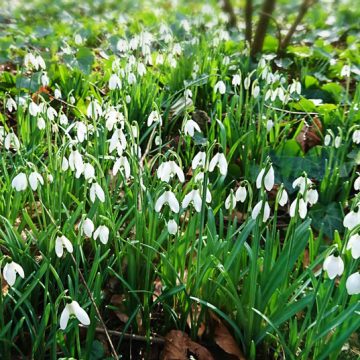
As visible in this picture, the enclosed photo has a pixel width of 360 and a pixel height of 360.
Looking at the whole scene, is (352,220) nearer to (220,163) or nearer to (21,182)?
(220,163)

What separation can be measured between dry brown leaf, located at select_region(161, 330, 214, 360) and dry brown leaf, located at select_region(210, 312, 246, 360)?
0.19ft

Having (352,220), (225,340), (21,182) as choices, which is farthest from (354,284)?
(21,182)

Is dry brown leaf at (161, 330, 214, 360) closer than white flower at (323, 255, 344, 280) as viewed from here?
No

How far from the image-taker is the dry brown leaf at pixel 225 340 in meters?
1.67

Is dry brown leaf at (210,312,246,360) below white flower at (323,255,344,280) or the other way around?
below

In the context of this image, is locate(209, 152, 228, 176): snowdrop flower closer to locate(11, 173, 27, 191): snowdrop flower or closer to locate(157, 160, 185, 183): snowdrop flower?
locate(157, 160, 185, 183): snowdrop flower

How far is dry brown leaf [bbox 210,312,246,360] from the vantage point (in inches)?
65.7

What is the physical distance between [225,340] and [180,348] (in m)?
0.15

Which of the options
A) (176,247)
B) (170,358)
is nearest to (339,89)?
(176,247)

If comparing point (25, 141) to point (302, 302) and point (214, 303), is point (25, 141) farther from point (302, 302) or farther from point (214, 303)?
point (302, 302)

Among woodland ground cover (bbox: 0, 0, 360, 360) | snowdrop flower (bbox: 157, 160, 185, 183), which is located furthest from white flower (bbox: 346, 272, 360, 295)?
snowdrop flower (bbox: 157, 160, 185, 183)

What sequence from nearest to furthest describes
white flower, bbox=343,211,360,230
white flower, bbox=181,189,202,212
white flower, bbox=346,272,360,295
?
1. white flower, bbox=346,272,360,295
2. white flower, bbox=343,211,360,230
3. white flower, bbox=181,189,202,212

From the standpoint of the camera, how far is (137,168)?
200 cm

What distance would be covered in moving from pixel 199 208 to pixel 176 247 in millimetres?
173
